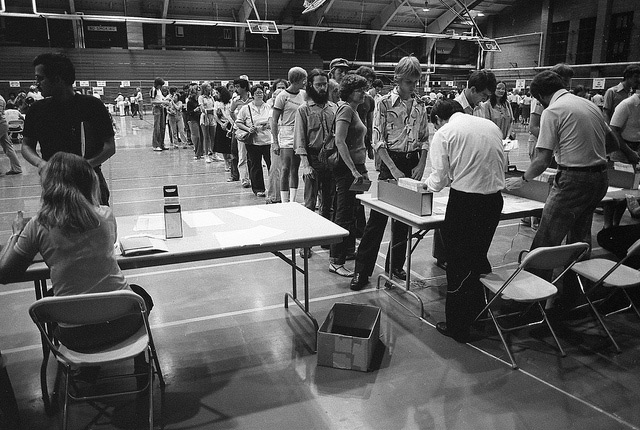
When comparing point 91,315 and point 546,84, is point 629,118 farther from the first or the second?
point 91,315

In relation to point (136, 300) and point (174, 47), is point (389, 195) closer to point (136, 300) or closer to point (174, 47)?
point (136, 300)

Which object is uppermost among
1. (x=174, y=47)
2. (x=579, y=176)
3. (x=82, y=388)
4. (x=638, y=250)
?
(x=174, y=47)

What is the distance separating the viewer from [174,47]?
76.9ft

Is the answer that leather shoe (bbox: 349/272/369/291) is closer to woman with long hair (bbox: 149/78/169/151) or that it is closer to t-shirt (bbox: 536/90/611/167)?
t-shirt (bbox: 536/90/611/167)

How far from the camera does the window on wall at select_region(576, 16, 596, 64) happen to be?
73.5 ft

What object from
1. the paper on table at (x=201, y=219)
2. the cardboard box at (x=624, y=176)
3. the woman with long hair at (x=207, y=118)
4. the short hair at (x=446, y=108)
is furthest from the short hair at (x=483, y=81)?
the woman with long hair at (x=207, y=118)

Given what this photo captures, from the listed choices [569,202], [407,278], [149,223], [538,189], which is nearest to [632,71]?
[538,189]

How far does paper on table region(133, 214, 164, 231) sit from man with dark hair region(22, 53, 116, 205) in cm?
54

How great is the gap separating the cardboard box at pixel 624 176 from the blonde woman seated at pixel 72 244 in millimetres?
3957

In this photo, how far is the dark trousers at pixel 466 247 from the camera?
2881 mm

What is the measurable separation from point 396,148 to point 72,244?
8.59 feet

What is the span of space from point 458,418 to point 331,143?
255 centimetres

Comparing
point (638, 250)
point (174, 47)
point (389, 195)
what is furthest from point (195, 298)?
point (174, 47)

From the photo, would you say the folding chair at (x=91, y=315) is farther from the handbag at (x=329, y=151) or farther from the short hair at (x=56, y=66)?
the handbag at (x=329, y=151)
